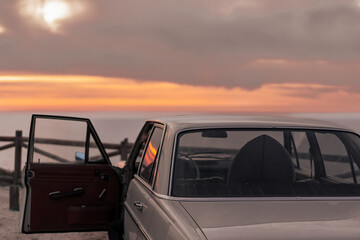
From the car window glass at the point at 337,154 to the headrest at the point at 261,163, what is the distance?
56 cm

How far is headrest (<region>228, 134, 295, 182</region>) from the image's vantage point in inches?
141

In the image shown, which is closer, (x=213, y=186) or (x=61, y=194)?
(x=213, y=186)

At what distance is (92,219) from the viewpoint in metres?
5.66

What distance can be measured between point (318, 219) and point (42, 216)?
12.4 ft

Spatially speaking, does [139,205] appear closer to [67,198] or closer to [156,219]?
[156,219]

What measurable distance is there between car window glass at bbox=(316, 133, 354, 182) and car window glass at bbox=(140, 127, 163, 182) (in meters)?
1.43

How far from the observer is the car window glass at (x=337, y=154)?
404 cm

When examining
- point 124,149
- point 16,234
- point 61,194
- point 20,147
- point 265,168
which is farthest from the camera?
point 20,147

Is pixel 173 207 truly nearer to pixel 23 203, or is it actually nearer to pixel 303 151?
pixel 303 151

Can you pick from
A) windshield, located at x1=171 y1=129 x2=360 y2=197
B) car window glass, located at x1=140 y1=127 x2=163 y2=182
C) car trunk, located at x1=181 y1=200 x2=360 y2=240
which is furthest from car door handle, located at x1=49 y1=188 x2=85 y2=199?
car trunk, located at x1=181 y1=200 x2=360 y2=240

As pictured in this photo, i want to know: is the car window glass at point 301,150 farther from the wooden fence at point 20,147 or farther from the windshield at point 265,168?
the wooden fence at point 20,147

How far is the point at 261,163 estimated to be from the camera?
11.9 feet

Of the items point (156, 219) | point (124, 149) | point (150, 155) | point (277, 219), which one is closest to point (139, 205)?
point (150, 155)

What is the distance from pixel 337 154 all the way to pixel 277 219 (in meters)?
1.85
